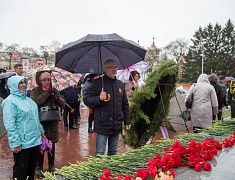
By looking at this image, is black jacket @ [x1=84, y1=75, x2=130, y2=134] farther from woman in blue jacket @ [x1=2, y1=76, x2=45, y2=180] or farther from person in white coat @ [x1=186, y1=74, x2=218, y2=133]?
person in white coat @ [x1=186, y1=74, x2=218, y2=133]

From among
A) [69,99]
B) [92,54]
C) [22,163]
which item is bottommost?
[22,163]

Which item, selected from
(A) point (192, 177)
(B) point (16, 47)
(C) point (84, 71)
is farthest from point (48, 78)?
(B) point (16, 47)

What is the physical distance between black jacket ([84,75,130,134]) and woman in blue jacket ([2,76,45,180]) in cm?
75

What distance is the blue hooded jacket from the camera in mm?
2695

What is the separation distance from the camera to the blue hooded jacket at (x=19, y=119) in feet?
8.84

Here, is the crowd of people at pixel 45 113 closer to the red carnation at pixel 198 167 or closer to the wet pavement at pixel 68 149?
the wet pavement at pixel 68 149

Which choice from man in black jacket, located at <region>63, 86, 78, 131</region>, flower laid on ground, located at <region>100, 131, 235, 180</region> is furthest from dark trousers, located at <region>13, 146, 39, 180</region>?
man in black jacket, located at <region>63, 86, 78, 131</region>

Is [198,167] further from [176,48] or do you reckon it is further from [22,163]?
[176,48]

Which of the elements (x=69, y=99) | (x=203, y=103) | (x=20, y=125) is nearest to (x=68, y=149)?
(x=69, y=99)

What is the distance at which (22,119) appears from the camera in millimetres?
2822

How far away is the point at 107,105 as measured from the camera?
126 inches

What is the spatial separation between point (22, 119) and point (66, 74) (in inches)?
70.0

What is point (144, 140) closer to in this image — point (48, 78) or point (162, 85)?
point (162, 85)

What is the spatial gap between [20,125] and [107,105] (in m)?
1.11
